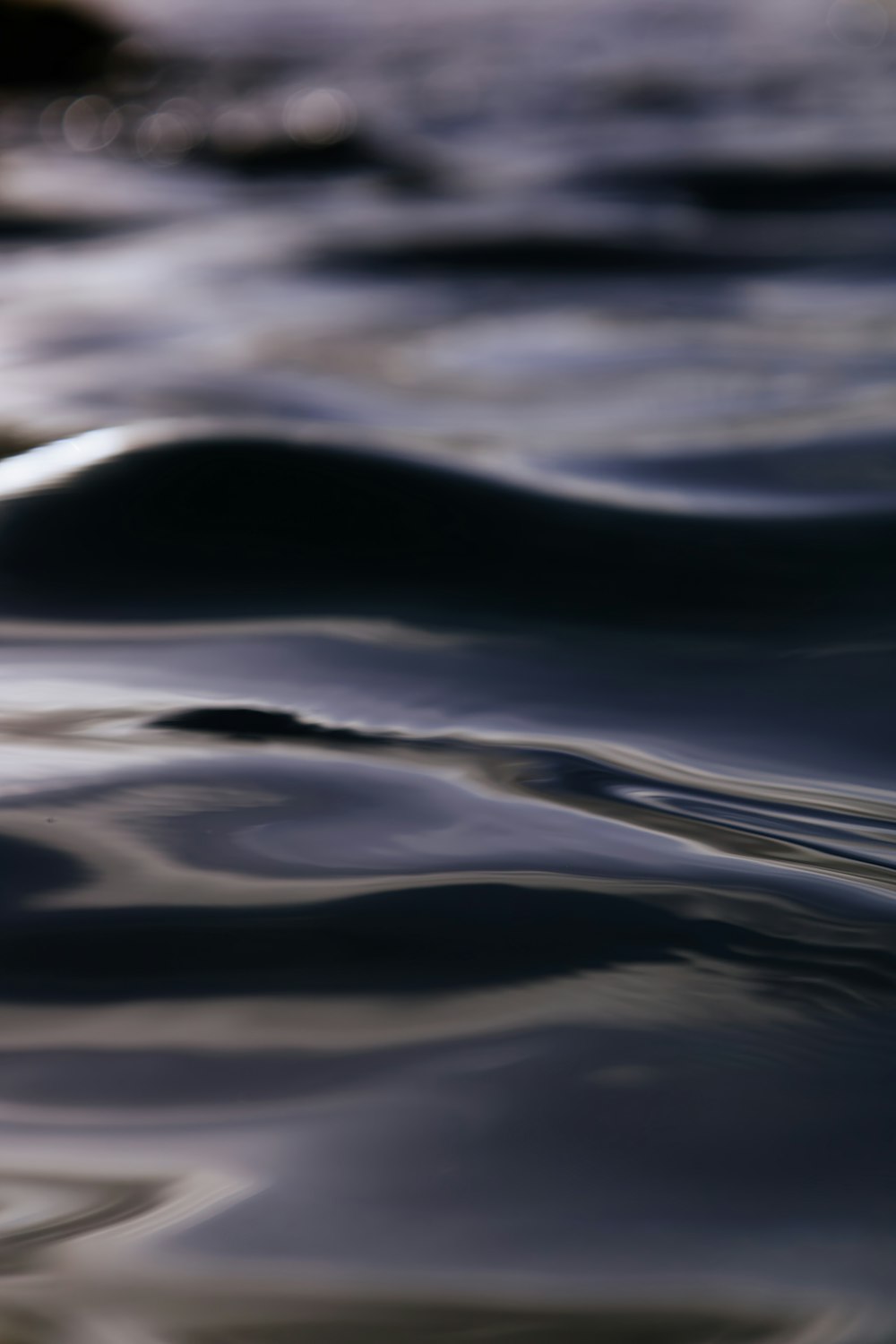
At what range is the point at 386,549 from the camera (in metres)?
1.28

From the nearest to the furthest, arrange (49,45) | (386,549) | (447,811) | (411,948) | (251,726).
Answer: (411,948), (447,811), (251,726), (386,549), (49,45)

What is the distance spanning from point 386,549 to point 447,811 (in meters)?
0.46

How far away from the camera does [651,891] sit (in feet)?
2.55

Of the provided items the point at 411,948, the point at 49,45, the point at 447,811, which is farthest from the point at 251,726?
the point at 49,45

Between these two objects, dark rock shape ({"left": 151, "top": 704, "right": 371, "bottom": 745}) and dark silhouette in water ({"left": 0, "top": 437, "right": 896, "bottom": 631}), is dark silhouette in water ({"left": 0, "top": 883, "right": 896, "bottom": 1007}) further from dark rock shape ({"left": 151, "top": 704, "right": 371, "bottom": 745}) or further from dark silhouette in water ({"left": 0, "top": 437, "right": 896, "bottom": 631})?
dark silhouette in water ({"left": 0, "top": 437, "right": 896, "bottom": 631})

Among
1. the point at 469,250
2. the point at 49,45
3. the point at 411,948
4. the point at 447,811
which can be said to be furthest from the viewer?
the point at 49,45

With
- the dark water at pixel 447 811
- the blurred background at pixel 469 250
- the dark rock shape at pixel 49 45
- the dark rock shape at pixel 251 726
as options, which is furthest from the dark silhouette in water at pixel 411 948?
the dark rock shape at pixel 49 45

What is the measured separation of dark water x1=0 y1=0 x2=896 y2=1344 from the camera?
543 mm

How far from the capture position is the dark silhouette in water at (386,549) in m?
1.18

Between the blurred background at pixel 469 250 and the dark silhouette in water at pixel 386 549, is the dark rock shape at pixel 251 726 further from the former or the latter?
the blurred background at pixel 469 250

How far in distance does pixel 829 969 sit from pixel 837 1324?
0.22 meters

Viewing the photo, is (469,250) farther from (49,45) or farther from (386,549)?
(49,45)

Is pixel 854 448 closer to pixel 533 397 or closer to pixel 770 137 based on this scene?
pixel 533 397

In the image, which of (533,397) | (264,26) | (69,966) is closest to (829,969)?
(69,966)
